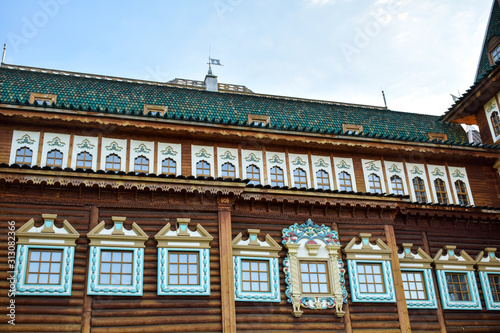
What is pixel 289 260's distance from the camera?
19.5 metres

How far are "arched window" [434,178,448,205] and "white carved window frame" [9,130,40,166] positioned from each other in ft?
56.1

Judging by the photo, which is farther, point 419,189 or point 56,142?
point 419,189

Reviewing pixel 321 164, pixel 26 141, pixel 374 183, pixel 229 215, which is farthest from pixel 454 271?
pixel 26 141

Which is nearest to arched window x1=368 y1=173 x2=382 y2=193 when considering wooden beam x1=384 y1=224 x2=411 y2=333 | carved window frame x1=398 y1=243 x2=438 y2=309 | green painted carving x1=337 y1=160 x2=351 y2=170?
green painted carving x1=337 y1=160 x2=351 y2=170

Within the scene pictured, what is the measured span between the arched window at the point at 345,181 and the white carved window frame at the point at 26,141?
12.3m

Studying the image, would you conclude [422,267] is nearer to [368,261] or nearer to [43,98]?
[368,261]

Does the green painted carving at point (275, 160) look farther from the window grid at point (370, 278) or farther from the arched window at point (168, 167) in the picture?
the window grid at point (370, 278)

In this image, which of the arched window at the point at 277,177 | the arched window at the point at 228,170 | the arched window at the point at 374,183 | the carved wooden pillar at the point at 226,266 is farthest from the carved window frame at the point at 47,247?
the arched window at the point at 374,183

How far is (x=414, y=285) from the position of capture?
21.2 metres

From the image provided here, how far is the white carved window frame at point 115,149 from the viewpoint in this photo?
20.4 meters

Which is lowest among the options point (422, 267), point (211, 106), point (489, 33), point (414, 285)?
point (414, 285)

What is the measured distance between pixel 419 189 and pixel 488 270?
4.40 metres

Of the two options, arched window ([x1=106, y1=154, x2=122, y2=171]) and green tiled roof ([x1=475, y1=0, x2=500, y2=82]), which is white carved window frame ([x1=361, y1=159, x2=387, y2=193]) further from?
arched window ([x1=106, y1=154, x2=122, y2=171])

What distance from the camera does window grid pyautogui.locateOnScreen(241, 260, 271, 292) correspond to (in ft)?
61.4
